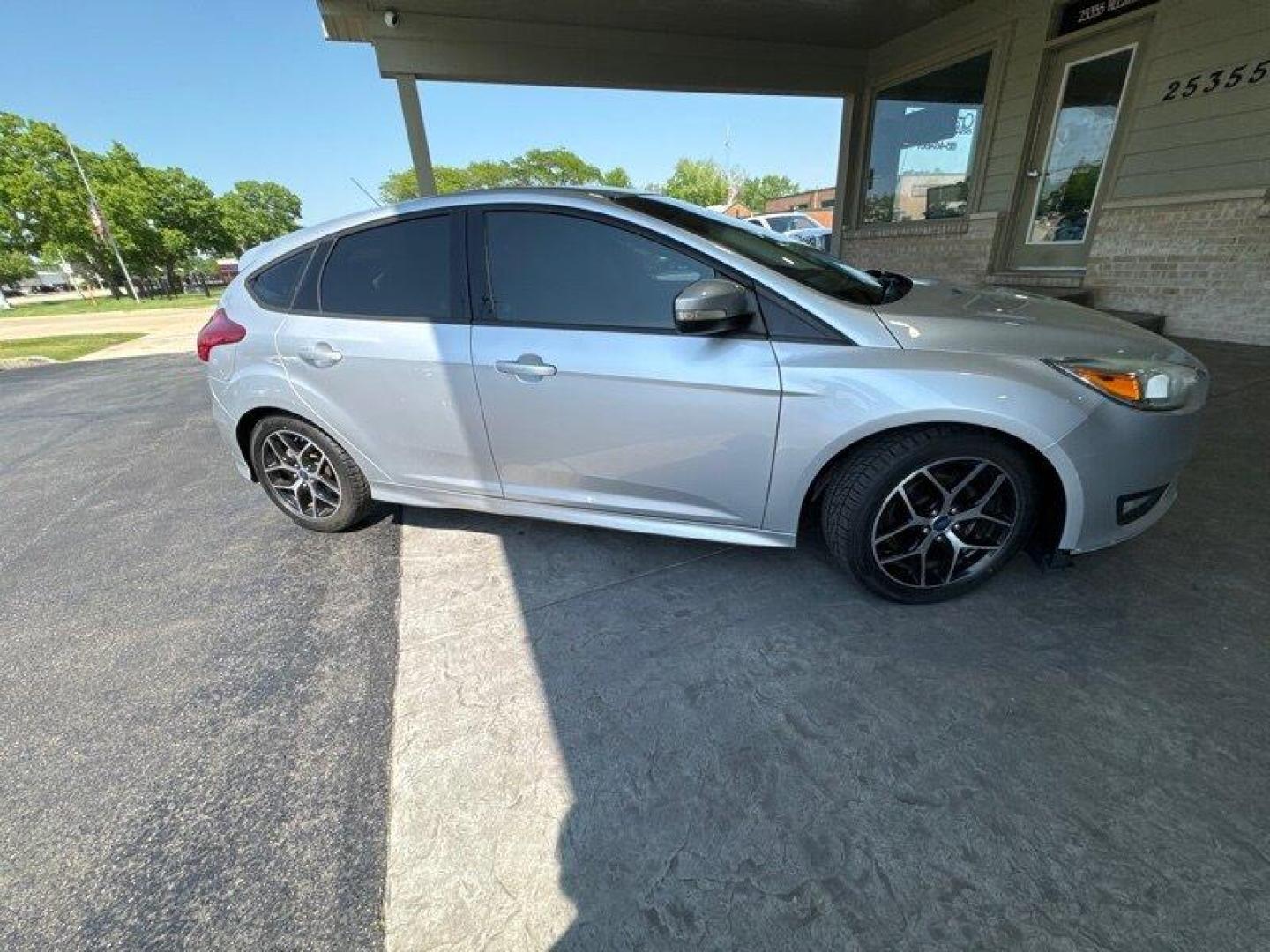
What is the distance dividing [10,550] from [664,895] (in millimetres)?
4117

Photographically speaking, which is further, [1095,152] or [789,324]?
[1095,152]

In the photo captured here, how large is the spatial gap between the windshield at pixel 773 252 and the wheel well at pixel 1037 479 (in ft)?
1.72

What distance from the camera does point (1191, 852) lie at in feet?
4.46

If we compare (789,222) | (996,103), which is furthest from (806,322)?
(789,222)

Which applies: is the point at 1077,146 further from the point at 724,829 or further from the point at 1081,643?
the point at 724,829

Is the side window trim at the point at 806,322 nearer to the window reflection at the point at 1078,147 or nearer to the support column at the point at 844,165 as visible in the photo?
the window reflection at the point at 1078,147

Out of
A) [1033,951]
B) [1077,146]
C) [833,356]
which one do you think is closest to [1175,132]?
[1077,146]

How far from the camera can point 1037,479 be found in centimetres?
207

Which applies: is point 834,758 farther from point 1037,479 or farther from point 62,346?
point 62,346

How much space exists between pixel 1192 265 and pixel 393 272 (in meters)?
7.22

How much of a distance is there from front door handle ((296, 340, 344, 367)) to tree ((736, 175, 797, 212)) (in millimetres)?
72757

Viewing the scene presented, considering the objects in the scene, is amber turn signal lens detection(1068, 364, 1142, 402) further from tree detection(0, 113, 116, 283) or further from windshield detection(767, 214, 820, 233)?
tree detection(0, 113, 116, 283)

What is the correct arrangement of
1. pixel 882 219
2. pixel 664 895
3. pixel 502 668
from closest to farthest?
1. pixel 664 895
2. pixel 502 668
3. pixel 882 219

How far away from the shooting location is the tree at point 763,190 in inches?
2911
